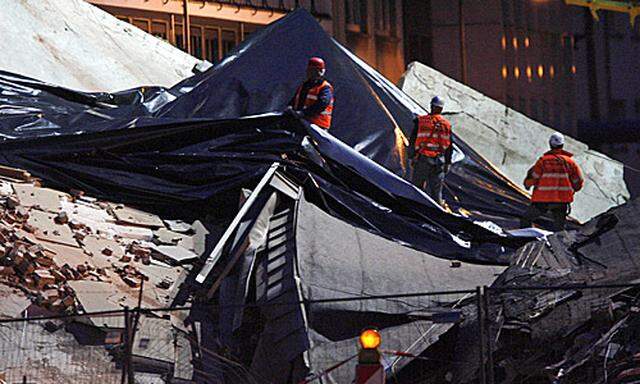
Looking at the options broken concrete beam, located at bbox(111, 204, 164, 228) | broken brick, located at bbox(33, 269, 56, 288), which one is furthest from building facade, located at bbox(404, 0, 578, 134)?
broken brick, located at bbox(33, 269, 56, 288)

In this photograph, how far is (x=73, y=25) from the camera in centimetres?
1927

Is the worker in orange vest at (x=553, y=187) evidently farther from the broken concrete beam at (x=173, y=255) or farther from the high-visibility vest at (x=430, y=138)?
the broken concrete beam at (x=173, y=255)

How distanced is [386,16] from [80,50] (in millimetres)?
16121

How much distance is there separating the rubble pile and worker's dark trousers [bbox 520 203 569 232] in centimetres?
416

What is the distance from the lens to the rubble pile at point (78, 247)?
11953 millimetres

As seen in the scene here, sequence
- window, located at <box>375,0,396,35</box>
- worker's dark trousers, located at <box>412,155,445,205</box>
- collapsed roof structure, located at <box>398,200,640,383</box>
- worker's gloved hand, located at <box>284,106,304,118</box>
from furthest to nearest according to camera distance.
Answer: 1. window, located at <box>375,0,396,35</box>
2. worker's dark trousers, located at <box>412,155,445,205</box>
3. worker's gloved hand, located at <box>284,106,304,118</box>
4. collapsed roof structure, located at <box>398,200,640,383</box>

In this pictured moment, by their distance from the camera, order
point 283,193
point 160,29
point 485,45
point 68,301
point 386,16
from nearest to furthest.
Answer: point 68,301 < point 283,193 < point 160,29 < point 386,16 < point 485,45

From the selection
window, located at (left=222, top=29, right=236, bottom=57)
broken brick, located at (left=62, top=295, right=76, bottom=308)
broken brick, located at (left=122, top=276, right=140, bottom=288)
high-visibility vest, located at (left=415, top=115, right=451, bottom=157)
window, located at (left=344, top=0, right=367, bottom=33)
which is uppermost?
window, located at (left=344, top=0, right=367, bottom=33)

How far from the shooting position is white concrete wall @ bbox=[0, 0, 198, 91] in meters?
17.9

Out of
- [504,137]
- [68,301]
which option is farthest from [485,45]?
[68,301]

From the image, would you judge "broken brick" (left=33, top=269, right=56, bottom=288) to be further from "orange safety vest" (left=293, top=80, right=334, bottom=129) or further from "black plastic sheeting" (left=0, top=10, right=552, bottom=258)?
"orange safety vest" (left=293, top=80, right=334, bottom=129)

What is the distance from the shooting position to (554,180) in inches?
621

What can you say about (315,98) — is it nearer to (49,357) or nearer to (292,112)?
(292,112)

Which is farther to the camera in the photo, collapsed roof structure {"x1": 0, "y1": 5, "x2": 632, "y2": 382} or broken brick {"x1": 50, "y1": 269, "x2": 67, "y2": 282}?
broken brick {"x1": 50, "y1": 269, "x2": 67, "y2": 282}
